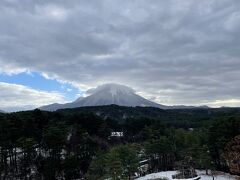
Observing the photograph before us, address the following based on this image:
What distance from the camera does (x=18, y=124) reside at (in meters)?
49.4

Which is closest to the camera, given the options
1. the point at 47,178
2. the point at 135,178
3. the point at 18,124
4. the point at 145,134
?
the point at 47,178

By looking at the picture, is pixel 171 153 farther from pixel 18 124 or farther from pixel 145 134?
pixel 18 124

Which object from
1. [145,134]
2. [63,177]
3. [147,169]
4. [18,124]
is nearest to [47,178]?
[63,177]

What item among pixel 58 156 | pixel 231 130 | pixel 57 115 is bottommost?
pixel 58 156

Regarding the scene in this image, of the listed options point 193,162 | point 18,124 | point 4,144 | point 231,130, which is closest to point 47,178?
point 4,144

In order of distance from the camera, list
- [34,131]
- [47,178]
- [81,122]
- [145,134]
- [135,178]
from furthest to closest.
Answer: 1. [145,134]
2. [81,122]
3. [34,131]
4. [135,178]
5. [47,178]

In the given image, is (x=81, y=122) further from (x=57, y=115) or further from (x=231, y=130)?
(x=231, y=130)

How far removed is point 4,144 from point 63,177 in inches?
359

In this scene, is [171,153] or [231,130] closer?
[231,130]

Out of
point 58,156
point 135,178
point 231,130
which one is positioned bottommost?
point 135,178

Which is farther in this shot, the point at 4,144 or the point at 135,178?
the point at 135,178

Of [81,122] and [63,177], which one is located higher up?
[81,122]

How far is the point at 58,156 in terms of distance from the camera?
4606 cm

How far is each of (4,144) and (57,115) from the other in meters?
21.8
